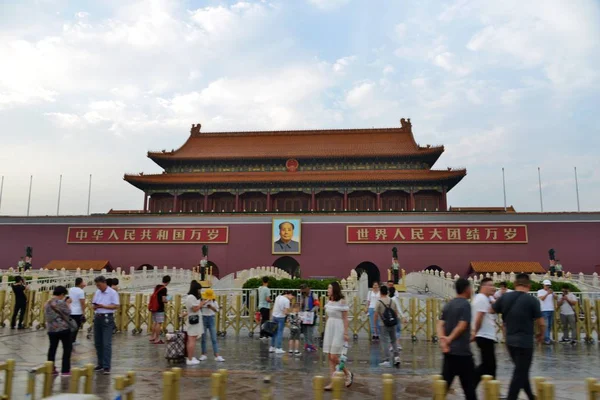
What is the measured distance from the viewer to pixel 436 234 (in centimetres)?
2739

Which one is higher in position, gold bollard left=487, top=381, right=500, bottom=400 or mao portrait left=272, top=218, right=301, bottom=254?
mao portrait left=272, top=218, right=301, bottom=254

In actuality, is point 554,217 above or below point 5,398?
above

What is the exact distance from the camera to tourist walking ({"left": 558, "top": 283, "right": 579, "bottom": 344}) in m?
9.88

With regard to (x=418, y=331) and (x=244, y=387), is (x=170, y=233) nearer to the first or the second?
(x=418, y=331)

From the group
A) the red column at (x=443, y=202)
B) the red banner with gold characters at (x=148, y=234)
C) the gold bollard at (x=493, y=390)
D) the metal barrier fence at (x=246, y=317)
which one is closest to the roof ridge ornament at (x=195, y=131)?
the red banner with gold characters at (x=148, y=234)

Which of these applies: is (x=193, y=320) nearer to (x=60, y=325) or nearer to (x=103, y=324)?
(x=103, y=324)

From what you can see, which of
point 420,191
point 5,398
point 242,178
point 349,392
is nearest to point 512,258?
point 420,191

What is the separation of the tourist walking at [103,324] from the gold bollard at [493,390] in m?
5.74

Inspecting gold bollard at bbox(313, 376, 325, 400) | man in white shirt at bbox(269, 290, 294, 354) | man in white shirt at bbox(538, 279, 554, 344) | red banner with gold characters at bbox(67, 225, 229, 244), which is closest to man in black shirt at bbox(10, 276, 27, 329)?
man in white shirt at bbox(269, 290, 294, 354)

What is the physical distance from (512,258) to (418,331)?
62.0 ft

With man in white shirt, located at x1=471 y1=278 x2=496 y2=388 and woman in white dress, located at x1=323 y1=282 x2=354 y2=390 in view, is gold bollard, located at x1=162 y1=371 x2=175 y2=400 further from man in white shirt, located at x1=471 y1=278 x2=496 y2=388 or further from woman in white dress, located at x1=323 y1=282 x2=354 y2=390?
man in white shirt, located at x1=471 y1=278 x2=496 y2=388

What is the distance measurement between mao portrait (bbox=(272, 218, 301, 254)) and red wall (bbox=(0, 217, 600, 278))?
452 mm

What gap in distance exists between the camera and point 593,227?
2633cm

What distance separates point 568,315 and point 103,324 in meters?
9.56
